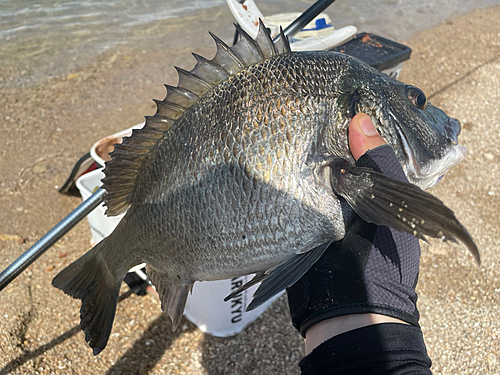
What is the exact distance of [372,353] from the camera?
1.36 m

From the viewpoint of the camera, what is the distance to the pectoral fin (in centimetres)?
A: 100

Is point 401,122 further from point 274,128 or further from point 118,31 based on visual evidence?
point 118,31

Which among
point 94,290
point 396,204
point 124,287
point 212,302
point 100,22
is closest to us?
point 396,204

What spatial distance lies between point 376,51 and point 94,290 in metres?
3.11

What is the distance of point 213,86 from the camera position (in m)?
1.57

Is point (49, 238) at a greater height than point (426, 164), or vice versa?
point (49, 238)

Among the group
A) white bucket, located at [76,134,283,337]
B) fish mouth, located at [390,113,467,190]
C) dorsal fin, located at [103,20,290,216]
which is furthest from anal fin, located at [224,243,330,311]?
white bucket, located at [76,134,283,337]

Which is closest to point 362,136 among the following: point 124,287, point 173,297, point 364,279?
point 364,279

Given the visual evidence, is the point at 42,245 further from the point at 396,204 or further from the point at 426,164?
the point at 426,164

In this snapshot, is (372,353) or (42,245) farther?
(42,245)

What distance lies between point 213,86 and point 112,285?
3.24ft

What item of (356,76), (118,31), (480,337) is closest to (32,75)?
(118,31)

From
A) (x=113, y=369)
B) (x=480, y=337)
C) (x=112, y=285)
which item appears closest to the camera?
(x=112, y=285)

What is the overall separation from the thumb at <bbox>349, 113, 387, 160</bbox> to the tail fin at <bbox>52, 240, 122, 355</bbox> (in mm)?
1154
